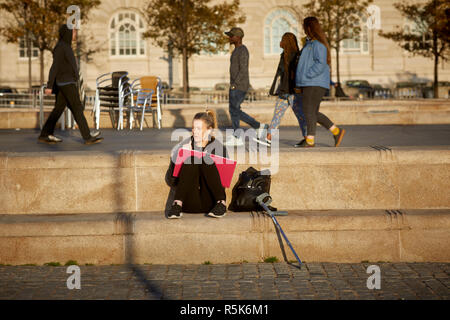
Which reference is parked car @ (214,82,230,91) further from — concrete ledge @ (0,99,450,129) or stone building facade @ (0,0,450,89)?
concrete ledge @ (0,99,450,129)

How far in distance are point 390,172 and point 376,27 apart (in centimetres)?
3710

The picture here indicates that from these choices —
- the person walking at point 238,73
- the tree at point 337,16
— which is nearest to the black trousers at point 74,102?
the person walking at point 238,73

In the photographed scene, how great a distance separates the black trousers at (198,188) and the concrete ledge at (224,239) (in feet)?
0.90

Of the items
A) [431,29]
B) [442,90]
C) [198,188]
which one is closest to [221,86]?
[431,29]

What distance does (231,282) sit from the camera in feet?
17.5

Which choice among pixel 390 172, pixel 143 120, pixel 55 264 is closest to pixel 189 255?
pixel 55 264

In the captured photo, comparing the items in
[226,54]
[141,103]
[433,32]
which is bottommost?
[141,103]

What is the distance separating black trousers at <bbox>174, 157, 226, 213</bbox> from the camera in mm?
6250

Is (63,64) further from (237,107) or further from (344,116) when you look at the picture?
(344,116)

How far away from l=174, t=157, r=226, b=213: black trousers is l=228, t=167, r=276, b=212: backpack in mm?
201

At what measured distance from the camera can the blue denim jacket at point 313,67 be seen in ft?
27.2

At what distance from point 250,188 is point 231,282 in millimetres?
1235

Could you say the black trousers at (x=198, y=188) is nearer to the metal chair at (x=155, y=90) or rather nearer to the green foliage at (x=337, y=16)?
the metal chair at (x=155, y=90)
